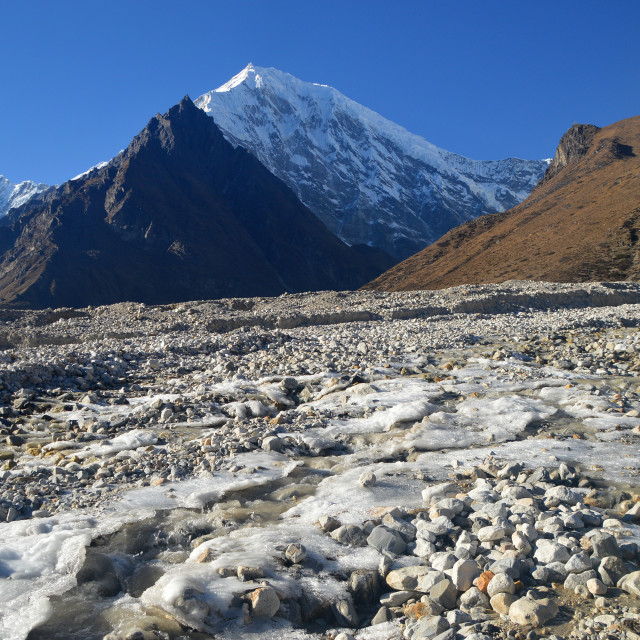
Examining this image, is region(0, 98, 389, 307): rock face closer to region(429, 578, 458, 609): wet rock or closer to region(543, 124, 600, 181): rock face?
region(543, 124, 600, 181): rock face

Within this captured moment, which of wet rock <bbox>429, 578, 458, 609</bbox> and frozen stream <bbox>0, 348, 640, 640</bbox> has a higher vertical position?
frozen stream <bbox>0, 348, 640, 640</bbox>

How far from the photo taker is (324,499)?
5.06 meters

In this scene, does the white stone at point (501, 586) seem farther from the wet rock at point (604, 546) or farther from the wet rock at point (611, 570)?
the wet rock at point (604, 546)

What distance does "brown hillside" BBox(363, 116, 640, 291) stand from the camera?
50188mm

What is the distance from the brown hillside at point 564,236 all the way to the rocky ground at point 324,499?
140 ft

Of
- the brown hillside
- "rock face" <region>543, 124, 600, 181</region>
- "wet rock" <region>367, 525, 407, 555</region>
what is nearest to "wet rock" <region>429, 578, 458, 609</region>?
"wet rock" <region>367, 525, 407, 555</region>

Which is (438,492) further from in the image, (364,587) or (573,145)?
(573,145)

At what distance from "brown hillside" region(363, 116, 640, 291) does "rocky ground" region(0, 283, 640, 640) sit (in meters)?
42.6

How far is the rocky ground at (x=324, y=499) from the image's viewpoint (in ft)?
11.0

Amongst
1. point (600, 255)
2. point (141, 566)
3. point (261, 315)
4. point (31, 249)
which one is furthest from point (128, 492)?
point (31, 249)

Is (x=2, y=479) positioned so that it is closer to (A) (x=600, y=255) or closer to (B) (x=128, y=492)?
(B) (x=128, y=492)

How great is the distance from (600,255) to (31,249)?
289 ft

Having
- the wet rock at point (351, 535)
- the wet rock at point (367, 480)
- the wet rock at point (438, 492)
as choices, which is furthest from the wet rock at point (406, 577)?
the wet rock at point (367, 480)

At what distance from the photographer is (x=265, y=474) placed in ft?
18.5
